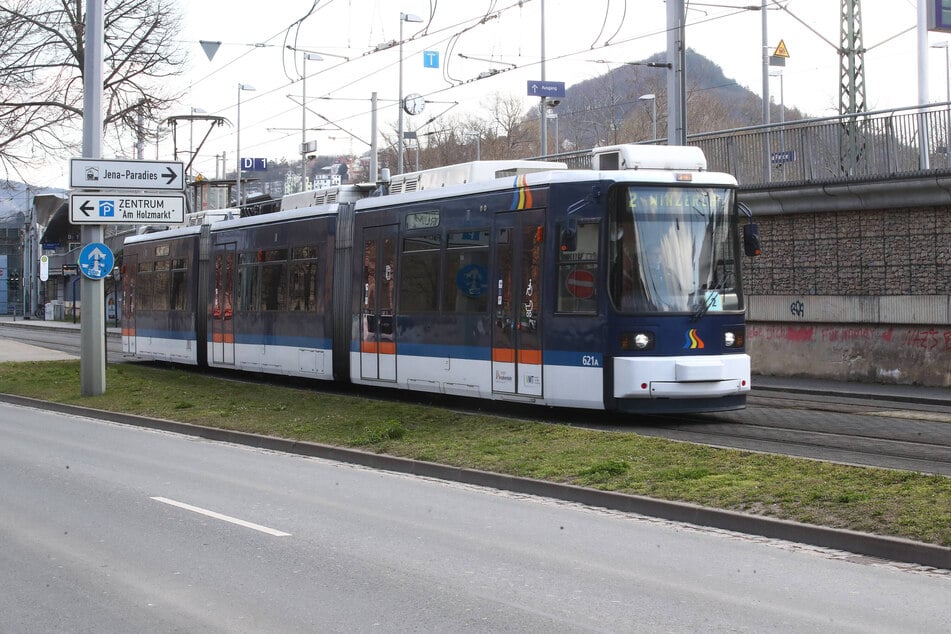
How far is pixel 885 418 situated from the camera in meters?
16.7

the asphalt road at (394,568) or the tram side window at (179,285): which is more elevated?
the tram side window at (179,285)

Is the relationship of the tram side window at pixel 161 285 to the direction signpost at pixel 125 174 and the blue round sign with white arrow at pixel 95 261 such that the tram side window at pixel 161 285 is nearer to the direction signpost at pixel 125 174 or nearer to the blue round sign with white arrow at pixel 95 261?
the direction signpost at pixel 125 174

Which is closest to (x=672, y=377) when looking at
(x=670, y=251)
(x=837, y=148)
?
(x=670, y=251)

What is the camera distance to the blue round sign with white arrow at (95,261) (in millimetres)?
21203

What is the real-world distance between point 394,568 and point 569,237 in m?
8.45

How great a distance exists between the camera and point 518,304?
16438 millimetres

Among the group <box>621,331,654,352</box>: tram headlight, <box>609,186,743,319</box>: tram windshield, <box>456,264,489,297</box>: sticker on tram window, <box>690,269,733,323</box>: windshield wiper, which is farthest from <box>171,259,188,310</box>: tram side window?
<box>690,269,733,323</box>: windshield wiper

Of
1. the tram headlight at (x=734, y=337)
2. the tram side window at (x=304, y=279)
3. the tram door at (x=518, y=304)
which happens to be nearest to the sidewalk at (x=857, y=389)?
the tram headlight at (x=734, y=337)

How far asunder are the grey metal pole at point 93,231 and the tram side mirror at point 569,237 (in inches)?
390

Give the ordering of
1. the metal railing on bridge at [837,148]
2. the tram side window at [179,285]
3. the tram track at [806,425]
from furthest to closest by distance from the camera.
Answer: the tram side window at [179,285]
the metal railing on bridge at [837,148]
the tram track at [806,425]

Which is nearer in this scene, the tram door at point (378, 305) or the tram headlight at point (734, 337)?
the tram headlight at point (734, 337)

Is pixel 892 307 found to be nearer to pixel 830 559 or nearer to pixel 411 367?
pixel 411 367

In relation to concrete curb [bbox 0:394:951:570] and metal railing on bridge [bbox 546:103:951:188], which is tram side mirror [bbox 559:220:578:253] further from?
metal railing on bridge [bbox 546:103:951:188]

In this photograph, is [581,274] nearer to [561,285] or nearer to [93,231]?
[561,285]
